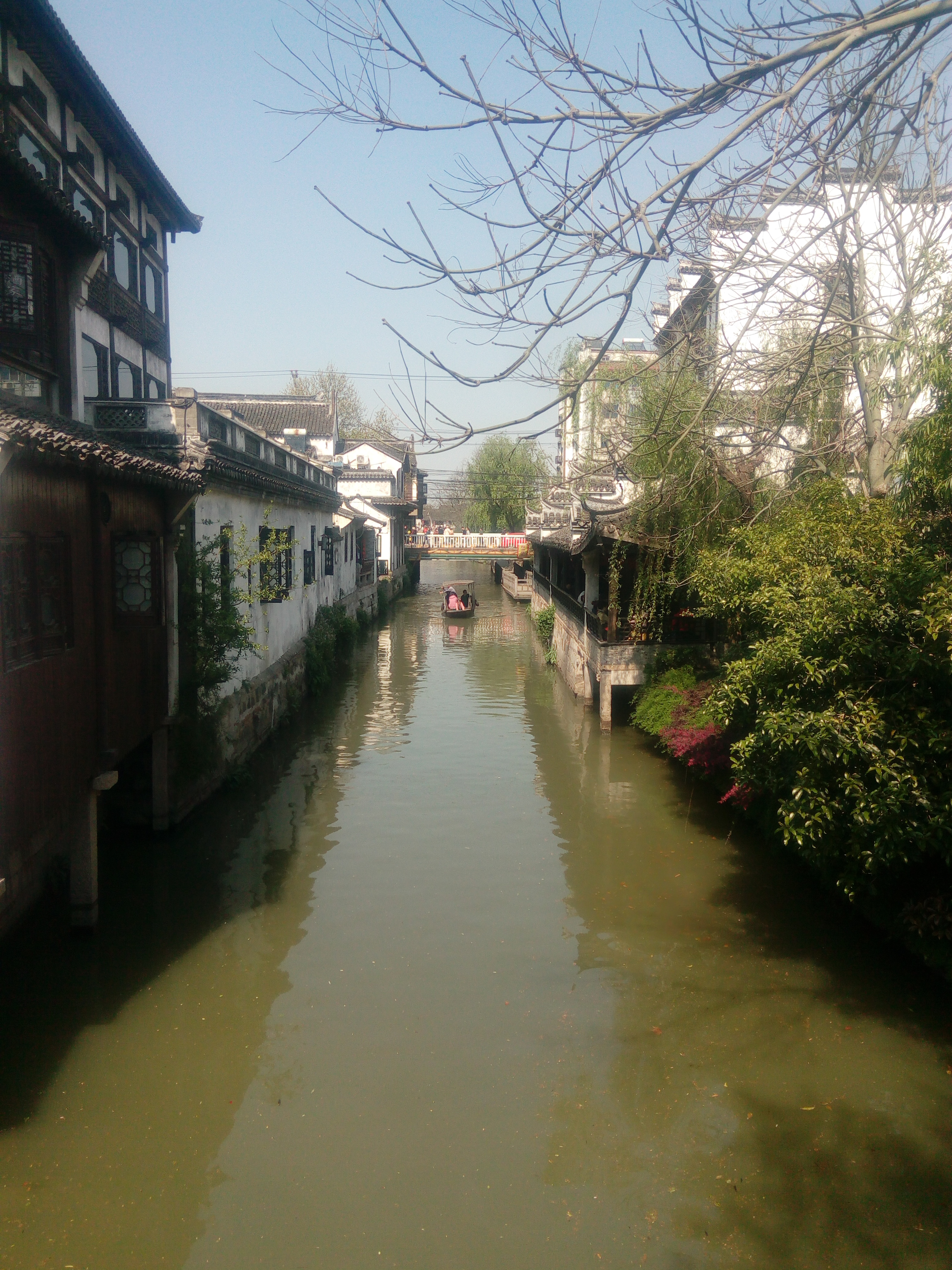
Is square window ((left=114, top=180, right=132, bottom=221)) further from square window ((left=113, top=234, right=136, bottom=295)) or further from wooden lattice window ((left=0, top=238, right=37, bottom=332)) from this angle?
wooden lattice window ((left=0, top=238, right=37, bottom=332))

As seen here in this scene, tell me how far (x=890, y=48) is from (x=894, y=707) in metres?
3.81

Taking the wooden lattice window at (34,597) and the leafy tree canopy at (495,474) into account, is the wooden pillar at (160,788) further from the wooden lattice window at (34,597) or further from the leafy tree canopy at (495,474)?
the leafy tree canopy at (495,474)

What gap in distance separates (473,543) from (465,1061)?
49420 millimetres

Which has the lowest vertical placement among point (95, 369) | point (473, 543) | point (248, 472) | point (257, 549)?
point (257, 549)

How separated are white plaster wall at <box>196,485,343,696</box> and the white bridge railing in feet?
99.0

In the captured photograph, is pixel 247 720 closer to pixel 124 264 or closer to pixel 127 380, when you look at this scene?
pixel 127 380

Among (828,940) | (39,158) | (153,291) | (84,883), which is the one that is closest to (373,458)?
(153,291)

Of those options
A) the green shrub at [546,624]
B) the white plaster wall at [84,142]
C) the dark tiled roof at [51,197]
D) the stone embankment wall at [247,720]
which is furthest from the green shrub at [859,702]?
the green shrub at [546,624]

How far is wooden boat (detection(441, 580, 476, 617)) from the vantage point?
33.6m

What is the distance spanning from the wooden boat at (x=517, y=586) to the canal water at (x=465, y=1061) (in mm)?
29808

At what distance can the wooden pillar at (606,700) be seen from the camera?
50.9 feet

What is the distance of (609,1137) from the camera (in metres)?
5.52

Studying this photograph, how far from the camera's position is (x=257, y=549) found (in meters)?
13.8

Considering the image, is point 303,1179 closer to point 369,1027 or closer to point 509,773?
point 369,1027
